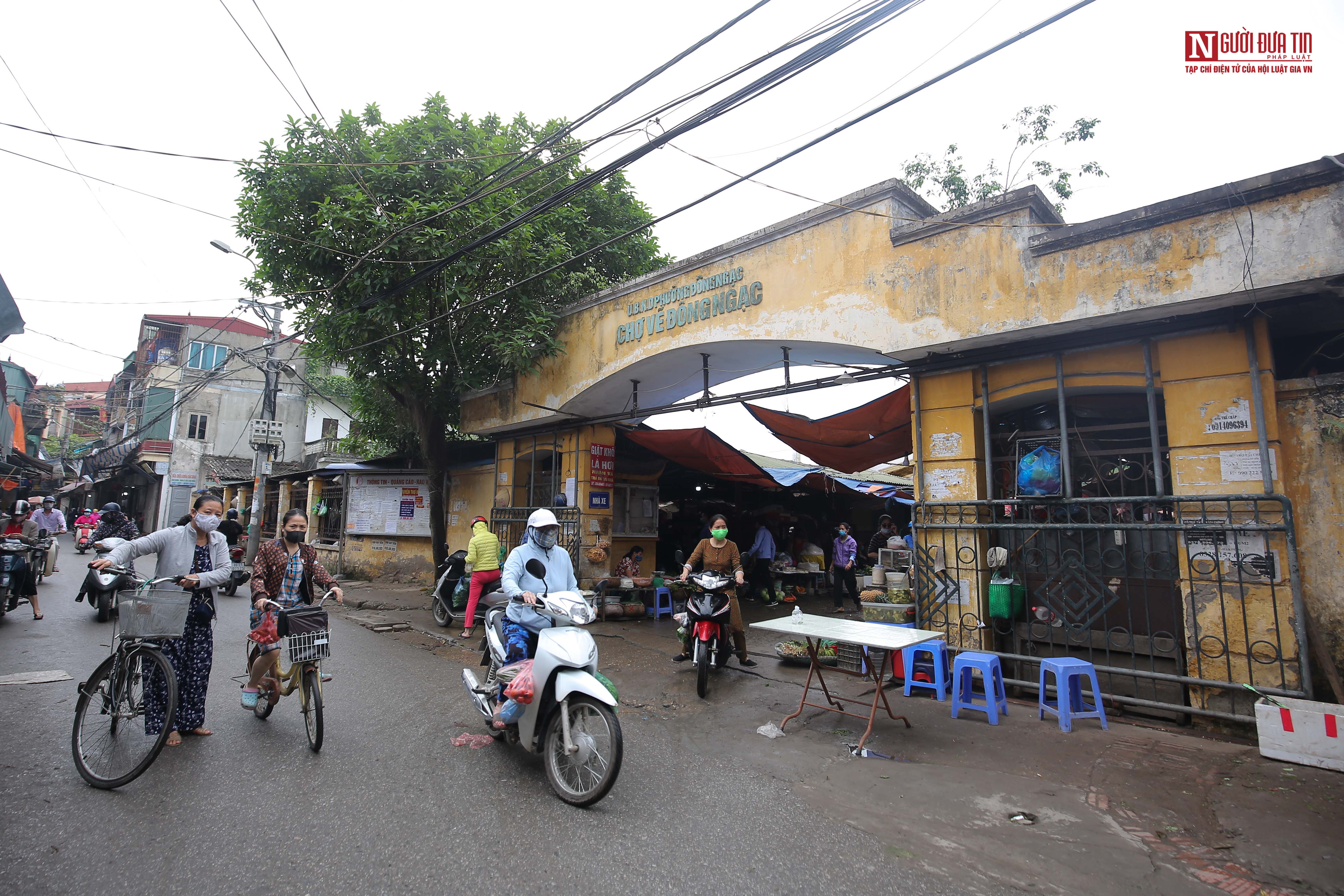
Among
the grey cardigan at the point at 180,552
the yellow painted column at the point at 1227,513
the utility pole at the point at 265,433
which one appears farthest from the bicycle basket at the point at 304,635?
the utility pole at the point at 265,433

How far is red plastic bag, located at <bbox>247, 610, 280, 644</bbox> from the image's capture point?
4594 millimetres

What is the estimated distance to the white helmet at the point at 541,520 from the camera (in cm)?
447

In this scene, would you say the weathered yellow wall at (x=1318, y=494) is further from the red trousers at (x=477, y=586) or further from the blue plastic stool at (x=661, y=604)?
the red trousers at (x=477, y=586)

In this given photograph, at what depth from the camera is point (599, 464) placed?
11.3 metres

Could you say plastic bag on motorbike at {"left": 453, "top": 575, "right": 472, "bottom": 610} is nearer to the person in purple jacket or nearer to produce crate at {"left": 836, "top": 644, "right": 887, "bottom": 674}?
produce crate at {"left": 836, "top": 644, "right": 887, "bottom": 674}

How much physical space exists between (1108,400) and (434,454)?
11.4 metres

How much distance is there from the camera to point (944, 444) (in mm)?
6477

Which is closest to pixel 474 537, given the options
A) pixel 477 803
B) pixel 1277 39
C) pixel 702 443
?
pixel 702 443

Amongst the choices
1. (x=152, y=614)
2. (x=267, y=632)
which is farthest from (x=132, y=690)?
(x=267, y=632)

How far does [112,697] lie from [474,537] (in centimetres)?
505

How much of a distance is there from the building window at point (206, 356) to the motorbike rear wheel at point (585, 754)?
36.4 m

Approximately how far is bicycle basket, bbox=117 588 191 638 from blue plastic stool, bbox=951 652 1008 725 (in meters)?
5.41

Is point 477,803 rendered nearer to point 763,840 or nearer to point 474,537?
point 763,840

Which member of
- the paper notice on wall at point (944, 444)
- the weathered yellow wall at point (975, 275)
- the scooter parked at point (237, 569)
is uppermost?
the weathered yellow wall at point (975, 275)
